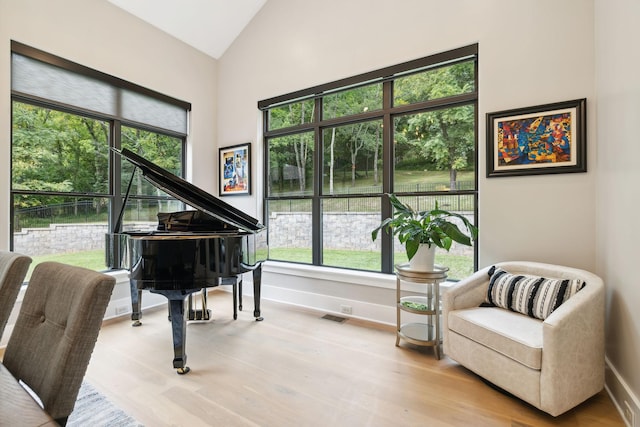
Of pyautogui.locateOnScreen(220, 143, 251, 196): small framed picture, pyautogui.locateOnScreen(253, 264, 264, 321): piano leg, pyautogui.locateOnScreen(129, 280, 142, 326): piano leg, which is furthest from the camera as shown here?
pyautogui.locateOnScreen(220, 143, 251, 196): small framed picture

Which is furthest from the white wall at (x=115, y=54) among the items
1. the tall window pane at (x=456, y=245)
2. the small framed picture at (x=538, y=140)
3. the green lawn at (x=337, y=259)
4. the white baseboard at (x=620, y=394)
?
the white baseboard at (x=620, y=394)

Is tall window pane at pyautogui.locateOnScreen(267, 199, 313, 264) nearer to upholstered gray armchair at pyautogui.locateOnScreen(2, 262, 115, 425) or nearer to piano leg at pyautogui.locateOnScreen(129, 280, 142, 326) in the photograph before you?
piano leg at pyautogui.locateOnScreen(129, 280, 142, 326)

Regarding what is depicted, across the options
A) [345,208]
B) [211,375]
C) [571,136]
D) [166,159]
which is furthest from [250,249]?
[571,136]

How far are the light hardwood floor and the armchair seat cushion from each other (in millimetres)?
326

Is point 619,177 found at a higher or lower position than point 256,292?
higher

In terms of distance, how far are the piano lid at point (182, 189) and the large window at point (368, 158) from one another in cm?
152

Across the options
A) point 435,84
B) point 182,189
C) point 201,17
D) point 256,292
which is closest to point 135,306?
point 256,292

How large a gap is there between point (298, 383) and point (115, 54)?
3922 mm

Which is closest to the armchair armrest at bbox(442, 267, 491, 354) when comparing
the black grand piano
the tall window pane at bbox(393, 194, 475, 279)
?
the tall window pane at bbox(393, 194, 475, 279)

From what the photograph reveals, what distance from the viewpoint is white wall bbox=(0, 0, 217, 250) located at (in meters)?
2.71

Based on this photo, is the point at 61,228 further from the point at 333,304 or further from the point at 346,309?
the point at 346,309

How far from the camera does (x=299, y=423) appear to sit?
5.66 feet

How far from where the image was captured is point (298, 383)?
2.12m

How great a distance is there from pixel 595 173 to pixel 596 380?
4.77ft
